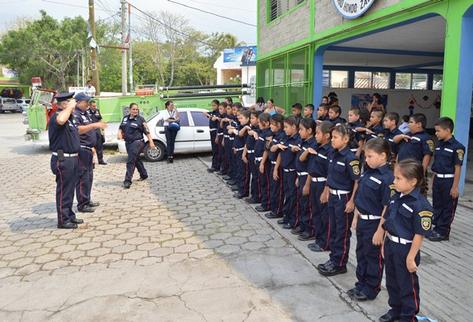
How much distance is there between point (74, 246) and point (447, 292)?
162 inches

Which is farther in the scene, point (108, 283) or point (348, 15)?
point (348, 15)

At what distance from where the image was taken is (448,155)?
4.91m

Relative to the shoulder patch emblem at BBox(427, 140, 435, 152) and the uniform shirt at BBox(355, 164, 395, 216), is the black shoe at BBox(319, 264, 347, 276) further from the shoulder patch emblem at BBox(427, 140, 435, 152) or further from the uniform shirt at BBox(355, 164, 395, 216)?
the shoulder patch emblem at BBox(427, 140, 435, 152)

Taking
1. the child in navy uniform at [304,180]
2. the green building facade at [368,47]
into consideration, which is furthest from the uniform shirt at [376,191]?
the green building facade at [368,47]

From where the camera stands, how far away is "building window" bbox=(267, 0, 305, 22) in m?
11.7

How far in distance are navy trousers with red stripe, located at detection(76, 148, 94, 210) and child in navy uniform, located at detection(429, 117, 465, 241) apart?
505cm

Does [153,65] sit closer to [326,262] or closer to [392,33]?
[392,33]

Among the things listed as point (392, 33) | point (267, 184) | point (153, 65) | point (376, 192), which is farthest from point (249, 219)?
point (153, 65)

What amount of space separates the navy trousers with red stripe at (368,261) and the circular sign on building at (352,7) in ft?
18.6

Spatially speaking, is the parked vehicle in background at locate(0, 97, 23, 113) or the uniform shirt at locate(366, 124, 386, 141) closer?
the uniform shirt at locate(366, 124, 386, 141)

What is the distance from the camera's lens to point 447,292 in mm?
3730

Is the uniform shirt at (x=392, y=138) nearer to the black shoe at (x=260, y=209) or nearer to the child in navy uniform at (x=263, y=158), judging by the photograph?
the child in navy uniform at (x=263, y=158)

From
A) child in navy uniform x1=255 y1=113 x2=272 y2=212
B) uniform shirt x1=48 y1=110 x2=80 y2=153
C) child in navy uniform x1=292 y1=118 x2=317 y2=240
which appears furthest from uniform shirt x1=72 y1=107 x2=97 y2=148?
child in navy uniform x1=292 y1=118 x2=317 y2=240

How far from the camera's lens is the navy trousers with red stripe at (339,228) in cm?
398
